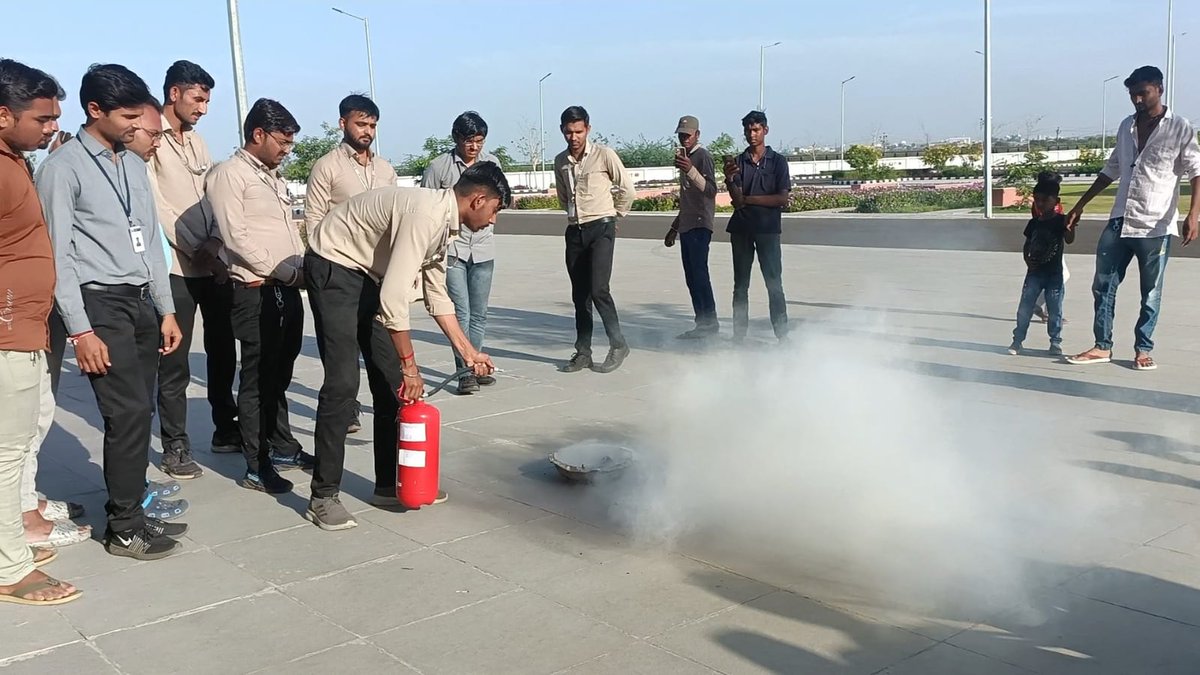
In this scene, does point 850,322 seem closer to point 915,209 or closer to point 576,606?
point 576,606

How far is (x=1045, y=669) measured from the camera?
122 inches

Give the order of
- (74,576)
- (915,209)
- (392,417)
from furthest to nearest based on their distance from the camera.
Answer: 1. (915,209)
2. (392,417)
3. (74,576)

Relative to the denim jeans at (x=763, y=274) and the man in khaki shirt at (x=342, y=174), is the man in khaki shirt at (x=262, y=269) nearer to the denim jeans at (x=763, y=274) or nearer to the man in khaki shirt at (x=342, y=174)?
the man in khaki shirt at (x=342, y=174)

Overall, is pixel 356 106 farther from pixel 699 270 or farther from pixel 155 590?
pixel 699 270

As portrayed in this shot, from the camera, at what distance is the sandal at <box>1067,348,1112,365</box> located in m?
7.48

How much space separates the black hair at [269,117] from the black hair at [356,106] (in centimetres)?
47

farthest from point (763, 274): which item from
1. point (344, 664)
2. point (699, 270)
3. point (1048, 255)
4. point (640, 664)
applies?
point (344, 664)

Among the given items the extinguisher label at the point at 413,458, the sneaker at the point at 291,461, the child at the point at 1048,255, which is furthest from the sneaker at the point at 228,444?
the child at the point at 1048,255

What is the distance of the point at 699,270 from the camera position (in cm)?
896

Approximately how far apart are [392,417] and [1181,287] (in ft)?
32.9

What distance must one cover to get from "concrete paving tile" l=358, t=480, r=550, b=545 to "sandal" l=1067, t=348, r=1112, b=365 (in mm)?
4796

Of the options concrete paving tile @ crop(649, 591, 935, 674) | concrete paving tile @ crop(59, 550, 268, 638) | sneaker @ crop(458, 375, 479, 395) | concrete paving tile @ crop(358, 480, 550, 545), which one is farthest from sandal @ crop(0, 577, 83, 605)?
sneaker @ crop(458, 375, 479, 395)

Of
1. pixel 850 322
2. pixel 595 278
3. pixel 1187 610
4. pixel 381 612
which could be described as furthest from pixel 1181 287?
pixel 381 612

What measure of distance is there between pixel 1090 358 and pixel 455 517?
5.24 meters
